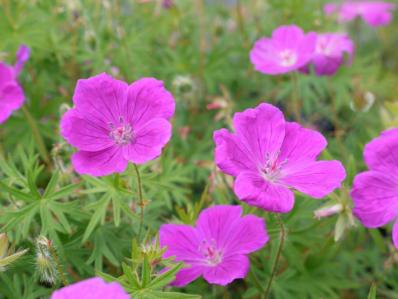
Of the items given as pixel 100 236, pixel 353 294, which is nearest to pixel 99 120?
pixel 100 236

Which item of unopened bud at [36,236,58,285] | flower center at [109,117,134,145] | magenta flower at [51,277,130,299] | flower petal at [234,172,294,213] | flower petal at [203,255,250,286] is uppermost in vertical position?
magenta flower at [51,277,130,299]

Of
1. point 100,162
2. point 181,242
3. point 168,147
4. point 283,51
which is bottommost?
point 168,147

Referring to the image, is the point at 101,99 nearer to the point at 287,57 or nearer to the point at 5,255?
the point at 5,255

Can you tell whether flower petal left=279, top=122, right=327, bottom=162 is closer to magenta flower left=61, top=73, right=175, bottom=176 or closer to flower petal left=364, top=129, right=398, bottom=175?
flower petal left=364, top=129, right=398, bottom=175

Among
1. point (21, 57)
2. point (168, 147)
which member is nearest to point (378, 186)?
point (168, 147)

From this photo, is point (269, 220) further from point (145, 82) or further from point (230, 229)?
point (145, 82)

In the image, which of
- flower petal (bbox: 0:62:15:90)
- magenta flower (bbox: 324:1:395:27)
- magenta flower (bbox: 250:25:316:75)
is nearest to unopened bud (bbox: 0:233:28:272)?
flower petal (bbox: 0:62:15:90)

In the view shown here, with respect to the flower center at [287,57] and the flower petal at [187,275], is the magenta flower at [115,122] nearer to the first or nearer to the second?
the flower petal at [187,275]
